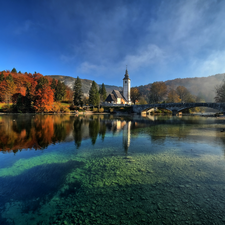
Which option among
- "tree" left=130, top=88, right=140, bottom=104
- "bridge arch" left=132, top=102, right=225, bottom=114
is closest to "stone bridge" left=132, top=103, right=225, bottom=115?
"bridge arch" left=132, top=102, right=225, bottom=114

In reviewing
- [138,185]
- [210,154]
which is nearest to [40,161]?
[138,185]

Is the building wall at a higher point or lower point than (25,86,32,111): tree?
higher

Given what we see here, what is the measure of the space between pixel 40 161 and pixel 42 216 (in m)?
5.13

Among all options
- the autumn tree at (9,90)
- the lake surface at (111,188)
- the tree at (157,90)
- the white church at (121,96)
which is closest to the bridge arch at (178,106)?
the white church at (121,96)

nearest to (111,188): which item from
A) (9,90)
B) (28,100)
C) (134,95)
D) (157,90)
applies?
(28,100)

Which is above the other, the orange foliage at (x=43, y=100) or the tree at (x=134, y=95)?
the tree at (x=134, y=95)

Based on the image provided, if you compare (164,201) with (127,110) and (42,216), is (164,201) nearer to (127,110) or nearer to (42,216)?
(42,216)

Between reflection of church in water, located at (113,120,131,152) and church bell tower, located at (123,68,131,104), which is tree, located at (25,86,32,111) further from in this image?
church bell tower, located at (123,68,131,104)

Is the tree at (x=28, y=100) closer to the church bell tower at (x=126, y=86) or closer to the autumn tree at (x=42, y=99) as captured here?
A: the autumn tree at (x=42, y=99)

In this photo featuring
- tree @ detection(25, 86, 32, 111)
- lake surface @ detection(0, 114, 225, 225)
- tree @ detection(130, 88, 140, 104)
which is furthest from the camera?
tree @ detection(130, 88, 140, 104)

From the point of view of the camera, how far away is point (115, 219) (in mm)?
4305

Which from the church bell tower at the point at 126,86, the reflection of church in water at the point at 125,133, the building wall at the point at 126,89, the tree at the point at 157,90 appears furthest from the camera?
the building wall at the point at 126,89

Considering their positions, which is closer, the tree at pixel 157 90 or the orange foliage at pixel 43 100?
the orange foliage at pixel 43 100

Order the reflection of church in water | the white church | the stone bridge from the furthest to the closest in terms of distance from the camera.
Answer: the white church
the stone bridge
the reflection of church in water
